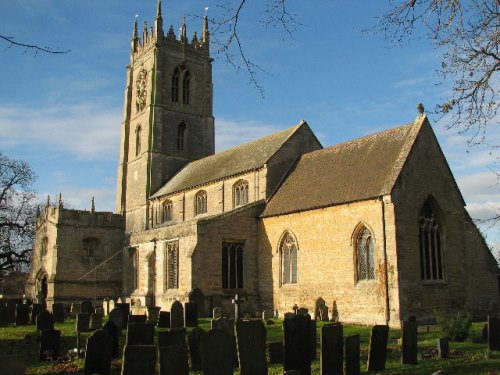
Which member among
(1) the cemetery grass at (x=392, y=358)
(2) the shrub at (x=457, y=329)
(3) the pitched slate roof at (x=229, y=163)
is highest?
(3) the pitched slate roof at (x=229, y=163)

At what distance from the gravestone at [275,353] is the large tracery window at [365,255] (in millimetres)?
10226

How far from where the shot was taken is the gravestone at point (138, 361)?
7.75 m

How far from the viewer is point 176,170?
41.8 m

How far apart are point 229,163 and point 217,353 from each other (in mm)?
25543

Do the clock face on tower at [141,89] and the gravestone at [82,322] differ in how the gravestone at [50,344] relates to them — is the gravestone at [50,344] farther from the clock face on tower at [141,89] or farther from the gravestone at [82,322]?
the clock face on tower at [141,89]

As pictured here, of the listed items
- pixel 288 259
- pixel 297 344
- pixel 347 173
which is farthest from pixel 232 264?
pixel 297 344

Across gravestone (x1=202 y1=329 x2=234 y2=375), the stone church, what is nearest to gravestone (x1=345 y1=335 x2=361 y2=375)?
gravestone (x1=202 y1=329 x2=234 y2=375)

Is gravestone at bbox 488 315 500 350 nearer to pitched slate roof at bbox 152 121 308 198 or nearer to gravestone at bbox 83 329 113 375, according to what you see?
gravestone at bbox 83 329 113 375

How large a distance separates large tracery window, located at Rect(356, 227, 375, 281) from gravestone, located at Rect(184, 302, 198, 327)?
691cm

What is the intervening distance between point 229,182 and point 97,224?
990 centimetres

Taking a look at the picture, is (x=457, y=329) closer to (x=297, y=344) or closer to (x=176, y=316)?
(x=297, y=344)

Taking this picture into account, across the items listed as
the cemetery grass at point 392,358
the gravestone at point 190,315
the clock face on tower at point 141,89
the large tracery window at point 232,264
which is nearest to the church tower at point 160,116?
the clock face on tower at point 141,89

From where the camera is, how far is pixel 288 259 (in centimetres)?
2552

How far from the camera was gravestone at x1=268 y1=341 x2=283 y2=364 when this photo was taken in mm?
11859
